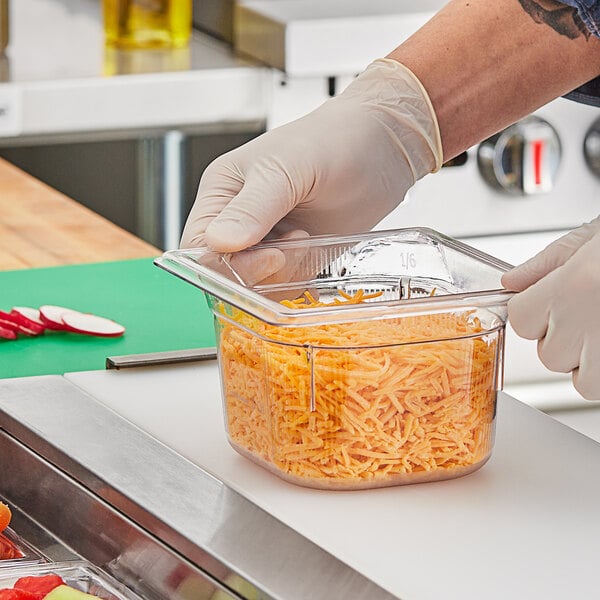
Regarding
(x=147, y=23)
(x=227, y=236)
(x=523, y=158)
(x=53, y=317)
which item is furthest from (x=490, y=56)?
(x=147, y=23)

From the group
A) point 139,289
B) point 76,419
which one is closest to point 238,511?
point 76,419

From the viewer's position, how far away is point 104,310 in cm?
151

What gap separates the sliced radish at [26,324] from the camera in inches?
55.1

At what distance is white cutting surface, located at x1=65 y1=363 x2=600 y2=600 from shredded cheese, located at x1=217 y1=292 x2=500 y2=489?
0.02m

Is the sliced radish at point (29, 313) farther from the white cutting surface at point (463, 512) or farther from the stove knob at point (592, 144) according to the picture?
the stove knob at point (592, 144)

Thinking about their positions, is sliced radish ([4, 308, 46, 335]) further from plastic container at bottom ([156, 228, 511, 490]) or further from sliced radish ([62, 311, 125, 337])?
plastic container at bottom ([156, 228, 511, 490])

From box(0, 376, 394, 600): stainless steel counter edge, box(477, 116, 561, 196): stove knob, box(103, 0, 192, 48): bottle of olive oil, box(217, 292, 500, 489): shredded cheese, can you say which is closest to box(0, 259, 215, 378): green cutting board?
box(0, 376, 394, 600): stainless steel counter edge

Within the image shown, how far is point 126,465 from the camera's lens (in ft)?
3.30

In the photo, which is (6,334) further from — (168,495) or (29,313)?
(168,495)

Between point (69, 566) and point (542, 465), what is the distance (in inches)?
15.4

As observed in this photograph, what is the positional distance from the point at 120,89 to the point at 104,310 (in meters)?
0.78

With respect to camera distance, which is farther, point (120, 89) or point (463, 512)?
point (120, 89)

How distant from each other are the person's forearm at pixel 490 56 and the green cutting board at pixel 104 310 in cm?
→ 37

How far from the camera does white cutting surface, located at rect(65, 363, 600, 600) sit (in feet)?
2.77
